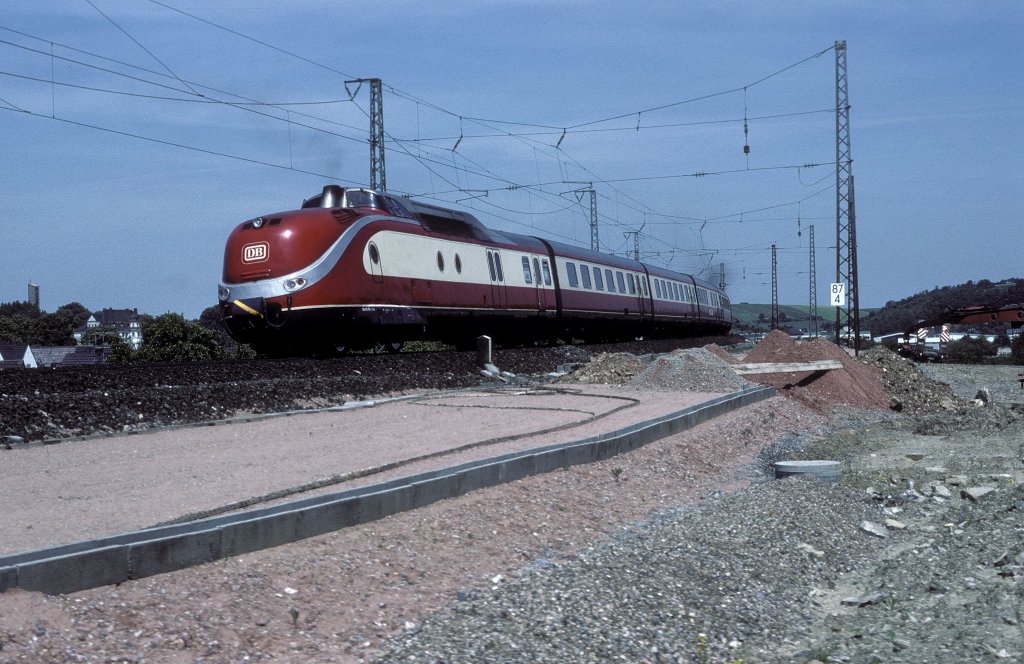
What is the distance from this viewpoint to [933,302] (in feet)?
400

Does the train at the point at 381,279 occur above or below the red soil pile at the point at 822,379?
above

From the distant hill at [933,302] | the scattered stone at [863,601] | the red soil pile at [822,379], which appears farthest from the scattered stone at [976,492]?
the distant hill at [933,302]

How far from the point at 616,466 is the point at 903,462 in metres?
5.30

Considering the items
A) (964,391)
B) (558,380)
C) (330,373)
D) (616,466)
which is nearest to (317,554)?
(616,466)

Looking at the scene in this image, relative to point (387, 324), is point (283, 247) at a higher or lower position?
higher

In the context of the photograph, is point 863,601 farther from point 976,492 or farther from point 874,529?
point 976,492

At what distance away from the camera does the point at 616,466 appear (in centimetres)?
1221

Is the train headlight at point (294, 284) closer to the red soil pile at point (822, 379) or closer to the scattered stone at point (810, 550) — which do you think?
the red soil pile at point (822, 379)

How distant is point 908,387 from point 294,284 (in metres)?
16.3

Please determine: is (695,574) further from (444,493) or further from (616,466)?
(616,466)

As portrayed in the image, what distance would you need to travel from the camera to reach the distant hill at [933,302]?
10619 cm

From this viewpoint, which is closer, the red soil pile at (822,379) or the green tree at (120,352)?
the red soil pile at (822,379)

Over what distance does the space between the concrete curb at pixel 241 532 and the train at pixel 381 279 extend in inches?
420

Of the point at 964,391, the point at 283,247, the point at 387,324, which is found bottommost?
the point at 964,391
